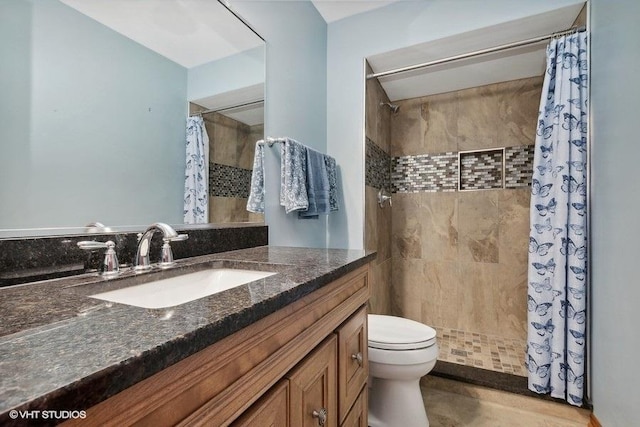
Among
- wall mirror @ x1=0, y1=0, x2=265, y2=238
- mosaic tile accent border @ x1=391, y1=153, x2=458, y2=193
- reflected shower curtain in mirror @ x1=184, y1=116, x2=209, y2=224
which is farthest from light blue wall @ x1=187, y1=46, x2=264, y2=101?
mosaic tile accent border @ x1=391, y1=153, x2=458, y2=193

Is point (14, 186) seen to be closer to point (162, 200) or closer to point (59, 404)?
point (162, 200)

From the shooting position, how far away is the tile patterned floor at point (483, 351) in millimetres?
1956

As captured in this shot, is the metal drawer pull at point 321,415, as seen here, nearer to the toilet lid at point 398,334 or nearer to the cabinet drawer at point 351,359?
the cabinet drawer at point 351,359

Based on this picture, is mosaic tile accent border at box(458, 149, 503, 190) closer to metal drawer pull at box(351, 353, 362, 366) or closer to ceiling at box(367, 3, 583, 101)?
ceiling at box(367, 3, 583, 101)

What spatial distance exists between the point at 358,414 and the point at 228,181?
1051mm


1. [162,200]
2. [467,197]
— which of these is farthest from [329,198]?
[467,197]

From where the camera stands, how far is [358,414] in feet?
3.40

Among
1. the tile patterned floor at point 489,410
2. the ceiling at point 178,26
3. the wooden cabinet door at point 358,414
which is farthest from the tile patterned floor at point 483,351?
the ceiling at point 178,26

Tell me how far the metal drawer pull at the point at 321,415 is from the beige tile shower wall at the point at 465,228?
7.07ft

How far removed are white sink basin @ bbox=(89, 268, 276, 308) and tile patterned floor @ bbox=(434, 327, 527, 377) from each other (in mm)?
1753

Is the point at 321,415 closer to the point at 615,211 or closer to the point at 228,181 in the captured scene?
the point at 228,181

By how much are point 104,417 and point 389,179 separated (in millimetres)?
2675

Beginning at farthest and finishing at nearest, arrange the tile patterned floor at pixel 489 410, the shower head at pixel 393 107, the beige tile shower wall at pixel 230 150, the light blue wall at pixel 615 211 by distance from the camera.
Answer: the shower head at pixel 393 107, the tile patterned floor at pixel 489 410, the beige tile shower wall at pixel 230 150, the light blue wall at pixel 615 211

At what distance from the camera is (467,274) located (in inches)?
100
